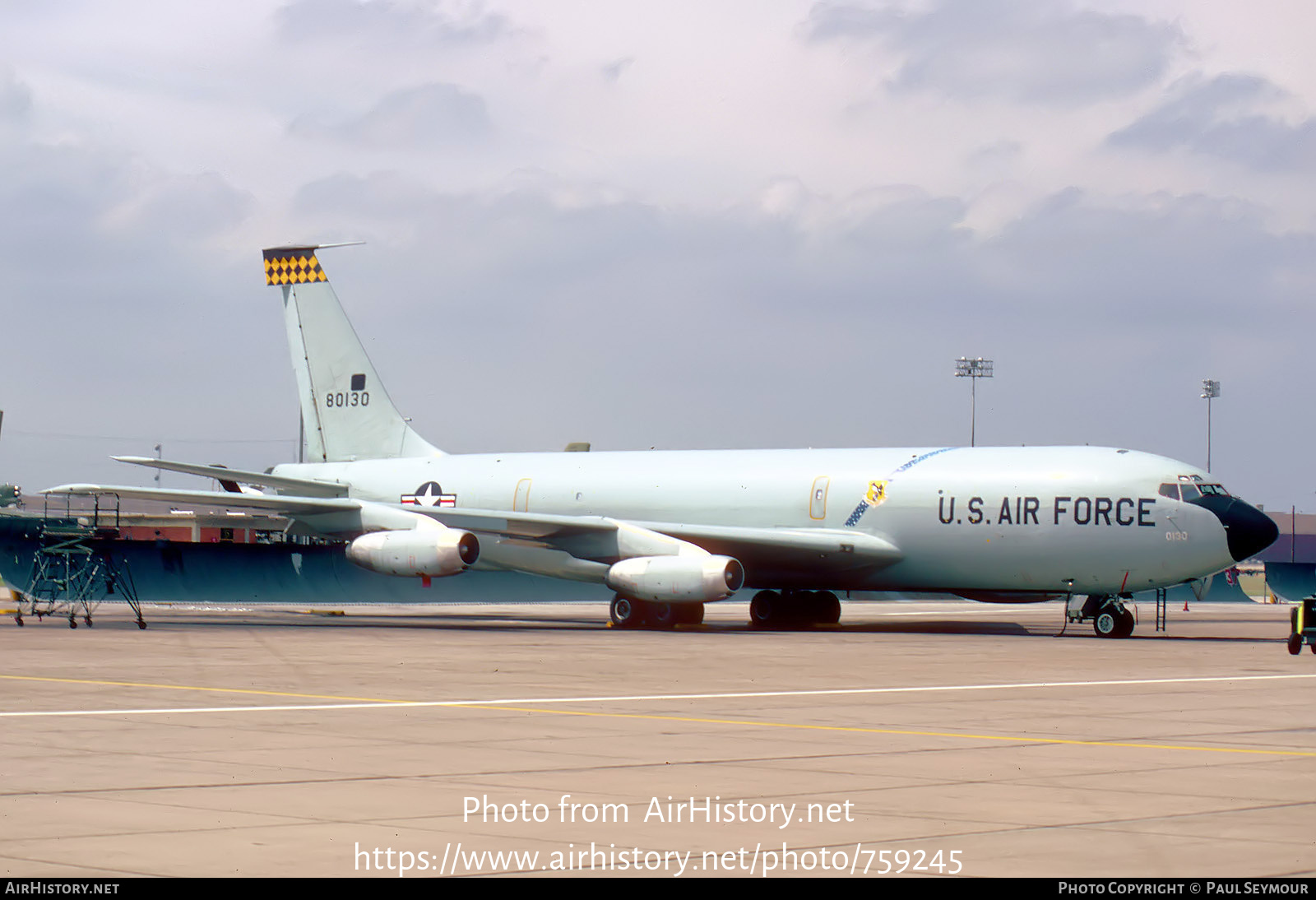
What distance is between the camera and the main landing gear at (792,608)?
123 ft

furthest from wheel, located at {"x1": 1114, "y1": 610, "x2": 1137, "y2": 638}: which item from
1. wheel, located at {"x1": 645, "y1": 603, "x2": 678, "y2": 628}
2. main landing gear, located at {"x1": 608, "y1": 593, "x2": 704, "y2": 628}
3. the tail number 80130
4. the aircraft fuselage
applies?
the tail number 80130

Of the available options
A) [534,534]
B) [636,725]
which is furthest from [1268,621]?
[636,725]

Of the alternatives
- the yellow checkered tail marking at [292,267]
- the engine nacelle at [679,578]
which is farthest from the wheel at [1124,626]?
the yellow checkered tail marking at [292,267]

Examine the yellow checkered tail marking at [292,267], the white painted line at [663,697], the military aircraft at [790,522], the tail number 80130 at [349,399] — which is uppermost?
the yellow checkered tail marking at [292,267]

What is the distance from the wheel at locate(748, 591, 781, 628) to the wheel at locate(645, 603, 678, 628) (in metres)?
3.47

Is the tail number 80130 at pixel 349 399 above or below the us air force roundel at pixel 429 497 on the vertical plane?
above

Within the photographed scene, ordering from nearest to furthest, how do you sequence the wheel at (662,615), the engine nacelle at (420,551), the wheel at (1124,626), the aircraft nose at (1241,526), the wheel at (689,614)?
the aircraft nose at (1241,526) → the wheel at (1124,626) → the engine nacelle at (420,551) → the wheel at (662,615) → the wheel at (689,614)

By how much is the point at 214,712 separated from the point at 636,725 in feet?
12.7

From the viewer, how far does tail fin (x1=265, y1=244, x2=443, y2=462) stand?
42844 mm

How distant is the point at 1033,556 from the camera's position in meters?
31.6

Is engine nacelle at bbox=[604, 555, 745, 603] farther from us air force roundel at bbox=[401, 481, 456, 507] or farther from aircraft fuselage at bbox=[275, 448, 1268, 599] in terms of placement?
us air force roundel at bbox=[401, 481, 456, 507]

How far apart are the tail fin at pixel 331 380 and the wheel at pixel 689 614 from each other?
10.6 metres

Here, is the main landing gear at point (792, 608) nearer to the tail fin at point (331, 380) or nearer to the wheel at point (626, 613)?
the wheel at point (626, 613)
